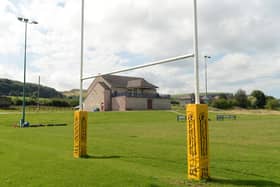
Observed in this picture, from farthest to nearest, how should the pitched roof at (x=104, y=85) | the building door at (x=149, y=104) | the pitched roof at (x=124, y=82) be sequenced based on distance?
the pitched roof at (x=124, y=82)
the pitched roof at (x=104, y=85)
the building door at (x=149, y=104)

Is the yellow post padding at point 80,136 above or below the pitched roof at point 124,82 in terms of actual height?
below

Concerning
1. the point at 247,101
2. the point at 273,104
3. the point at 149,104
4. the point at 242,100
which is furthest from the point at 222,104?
the point at 149,104

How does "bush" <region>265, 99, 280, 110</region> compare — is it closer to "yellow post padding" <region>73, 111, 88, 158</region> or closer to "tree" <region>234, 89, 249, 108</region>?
"tree" <region>234, 89, 249, 108</region>

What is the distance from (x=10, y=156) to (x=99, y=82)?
53.4 metres

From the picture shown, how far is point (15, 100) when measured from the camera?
6862 centimetres

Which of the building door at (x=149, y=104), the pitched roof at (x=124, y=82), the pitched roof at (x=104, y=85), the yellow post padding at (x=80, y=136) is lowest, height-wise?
the yellow post padding at (x=80, y=136)

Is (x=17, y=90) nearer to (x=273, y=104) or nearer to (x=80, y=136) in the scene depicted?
(x=273, y=104)

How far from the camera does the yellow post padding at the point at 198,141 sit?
524 centimetres

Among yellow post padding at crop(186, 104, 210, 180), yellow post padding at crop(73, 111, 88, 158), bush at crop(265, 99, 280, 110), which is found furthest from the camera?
bush at crop(265, 99, 280, 110)

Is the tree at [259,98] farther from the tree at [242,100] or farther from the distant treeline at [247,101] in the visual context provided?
the tree at [242,100]

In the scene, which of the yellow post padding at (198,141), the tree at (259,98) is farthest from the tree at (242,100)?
the yellow post padding at (198,141)

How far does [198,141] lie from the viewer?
17.1 ft

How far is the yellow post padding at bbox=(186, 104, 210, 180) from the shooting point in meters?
5.24

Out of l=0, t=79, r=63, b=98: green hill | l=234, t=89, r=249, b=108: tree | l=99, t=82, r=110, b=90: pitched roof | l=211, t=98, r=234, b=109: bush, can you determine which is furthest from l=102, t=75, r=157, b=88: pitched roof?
l=0, t=79, r=63, b=98: green hill
